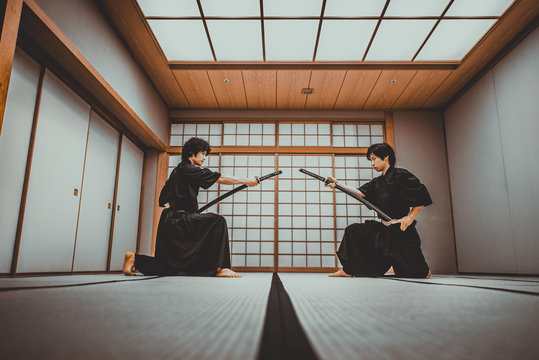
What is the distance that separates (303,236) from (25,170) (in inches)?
156

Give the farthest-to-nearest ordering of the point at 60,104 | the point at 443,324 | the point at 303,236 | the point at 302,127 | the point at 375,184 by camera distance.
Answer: the point at 302,127
the point at 303,236
the point at 375,184
the point at 60,104
the point at 443,324

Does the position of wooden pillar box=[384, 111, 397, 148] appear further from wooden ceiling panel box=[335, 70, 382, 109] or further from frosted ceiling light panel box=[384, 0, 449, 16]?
frosted ceiling light panel box=[384, 0, 449, 16]

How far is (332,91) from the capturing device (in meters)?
5.11

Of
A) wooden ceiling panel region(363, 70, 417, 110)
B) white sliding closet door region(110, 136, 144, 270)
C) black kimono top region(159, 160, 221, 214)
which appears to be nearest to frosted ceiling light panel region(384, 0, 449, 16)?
wooden ceiling panel region(363, 70, 417, 110)

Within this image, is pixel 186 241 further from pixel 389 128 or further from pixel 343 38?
pixel 389 128

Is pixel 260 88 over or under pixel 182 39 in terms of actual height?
under

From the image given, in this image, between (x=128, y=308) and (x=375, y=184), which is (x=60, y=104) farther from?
(x=375, y=184)

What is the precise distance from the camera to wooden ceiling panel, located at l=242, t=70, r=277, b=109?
4.69 meters

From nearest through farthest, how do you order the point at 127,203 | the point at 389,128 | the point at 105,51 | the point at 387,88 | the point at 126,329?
the point at 126,329
the point at 105,51
the point at 127,203
the point at 387,88
the point at 389,128

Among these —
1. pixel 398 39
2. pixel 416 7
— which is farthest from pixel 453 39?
pixel 416 7

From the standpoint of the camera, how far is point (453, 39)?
13.1ft

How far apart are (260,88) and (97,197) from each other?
9.19 ft

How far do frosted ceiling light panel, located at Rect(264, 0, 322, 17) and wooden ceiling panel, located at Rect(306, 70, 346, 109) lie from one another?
3.53 ft

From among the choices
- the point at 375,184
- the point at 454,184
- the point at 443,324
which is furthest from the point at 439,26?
the point at 443,324
